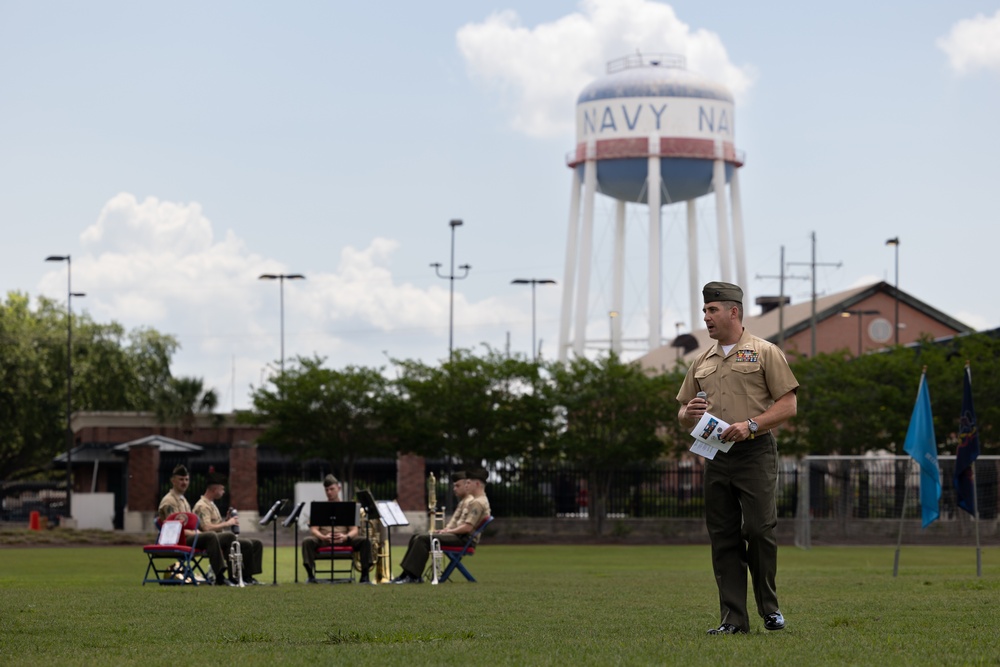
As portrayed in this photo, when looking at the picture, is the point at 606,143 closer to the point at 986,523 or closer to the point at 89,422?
the point at 89,422

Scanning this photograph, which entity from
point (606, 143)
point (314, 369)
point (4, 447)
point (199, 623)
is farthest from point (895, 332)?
point (199, 623)

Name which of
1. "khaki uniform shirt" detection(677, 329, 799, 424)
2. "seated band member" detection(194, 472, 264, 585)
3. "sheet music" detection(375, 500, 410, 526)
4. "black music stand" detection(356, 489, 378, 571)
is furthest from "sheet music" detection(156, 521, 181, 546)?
"khaki uniform shirt" detection(677, 329, 799, 424)

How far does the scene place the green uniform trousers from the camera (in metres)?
9.82

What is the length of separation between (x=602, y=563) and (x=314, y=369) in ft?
75.9

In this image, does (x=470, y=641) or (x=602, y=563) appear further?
(x=602, y=563)

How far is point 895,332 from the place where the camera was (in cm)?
6938

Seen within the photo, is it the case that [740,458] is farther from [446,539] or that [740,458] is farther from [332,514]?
[332,514]

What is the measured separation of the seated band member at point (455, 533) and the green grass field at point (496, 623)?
0.68 meters

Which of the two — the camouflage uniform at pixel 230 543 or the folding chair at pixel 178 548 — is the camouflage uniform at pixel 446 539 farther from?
the folding chair at pixel 178 548

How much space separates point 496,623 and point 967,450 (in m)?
12.1

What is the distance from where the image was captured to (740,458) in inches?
388

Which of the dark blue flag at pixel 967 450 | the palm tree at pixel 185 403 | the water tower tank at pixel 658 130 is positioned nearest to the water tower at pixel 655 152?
the water tower tank at pixel 658 130

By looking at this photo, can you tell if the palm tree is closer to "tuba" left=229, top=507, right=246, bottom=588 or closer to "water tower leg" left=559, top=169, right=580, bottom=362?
"water tower leg" left=559, top=169, right=580, bottom=362

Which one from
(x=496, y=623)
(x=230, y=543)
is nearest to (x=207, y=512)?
(x=230, y=543)
